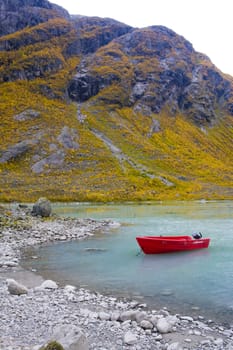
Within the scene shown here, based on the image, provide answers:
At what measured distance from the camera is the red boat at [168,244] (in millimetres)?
28469

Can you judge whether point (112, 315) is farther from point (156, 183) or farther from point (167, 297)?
point (156, 183)

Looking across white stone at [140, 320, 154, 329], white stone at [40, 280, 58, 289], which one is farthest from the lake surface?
white stone at [140, 320, 154, 329]

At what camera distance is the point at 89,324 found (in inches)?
525

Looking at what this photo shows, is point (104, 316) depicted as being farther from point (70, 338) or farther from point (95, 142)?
point (95, 142)

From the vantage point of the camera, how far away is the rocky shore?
11.6 metres

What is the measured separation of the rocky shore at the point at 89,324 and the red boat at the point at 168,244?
10725mm

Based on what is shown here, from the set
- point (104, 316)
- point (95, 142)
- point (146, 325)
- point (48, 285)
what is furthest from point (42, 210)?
point (95, 142)

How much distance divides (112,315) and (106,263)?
11282 mm

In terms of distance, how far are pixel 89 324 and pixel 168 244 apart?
16.5 metres

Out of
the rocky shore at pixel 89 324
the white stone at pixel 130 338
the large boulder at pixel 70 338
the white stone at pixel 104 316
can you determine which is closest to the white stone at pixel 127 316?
the rocky shore at pixel 89 324

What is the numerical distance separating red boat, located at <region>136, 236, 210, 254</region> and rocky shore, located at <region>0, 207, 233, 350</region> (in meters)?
10.7

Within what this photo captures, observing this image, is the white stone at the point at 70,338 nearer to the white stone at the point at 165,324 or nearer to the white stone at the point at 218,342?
the white stone at the point at 165,324

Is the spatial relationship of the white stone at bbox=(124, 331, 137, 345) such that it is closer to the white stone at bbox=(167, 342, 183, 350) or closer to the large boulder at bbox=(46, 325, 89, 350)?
the white stone at bbox=(167, 342, 183, 350)

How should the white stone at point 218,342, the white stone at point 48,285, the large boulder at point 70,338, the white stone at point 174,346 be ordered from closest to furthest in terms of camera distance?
the large boulder at point 70,338 → the white stone at point 174,346 → the white stone at point 218,342 → the white stone at point 48,285
